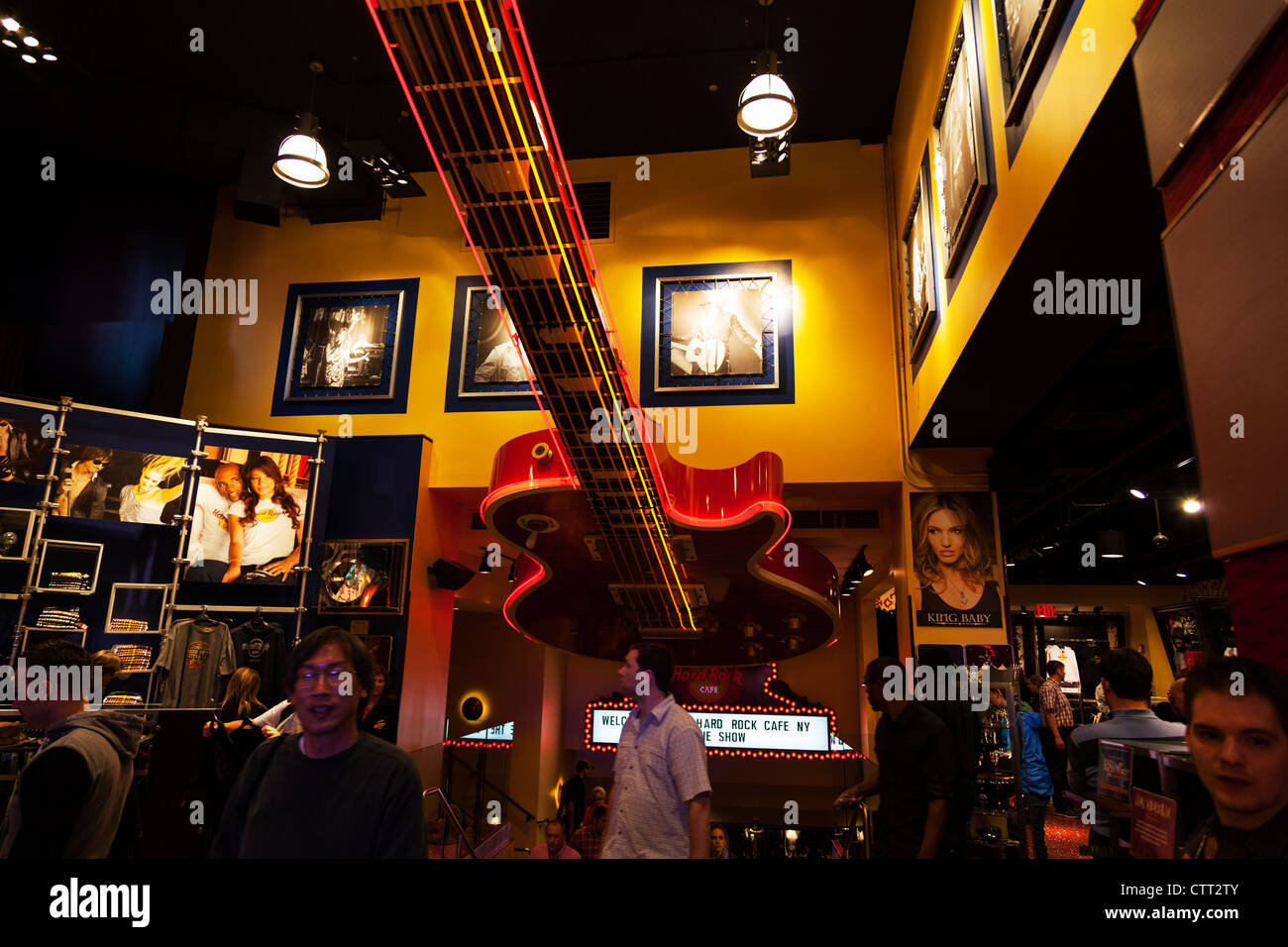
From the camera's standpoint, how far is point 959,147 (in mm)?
4914

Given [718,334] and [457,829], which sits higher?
[718,334]

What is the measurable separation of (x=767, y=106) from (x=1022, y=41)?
2199 millimetres

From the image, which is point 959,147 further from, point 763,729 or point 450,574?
point 763,729

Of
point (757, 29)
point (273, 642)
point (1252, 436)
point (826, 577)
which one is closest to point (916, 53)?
point (757, 29)

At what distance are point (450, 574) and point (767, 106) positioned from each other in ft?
17.8

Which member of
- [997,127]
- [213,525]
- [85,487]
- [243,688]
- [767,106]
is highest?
[767,106]

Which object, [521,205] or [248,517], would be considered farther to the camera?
[248,517]

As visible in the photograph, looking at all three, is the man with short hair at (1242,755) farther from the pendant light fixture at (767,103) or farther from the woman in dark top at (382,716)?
the woman in dark top at (382,716)

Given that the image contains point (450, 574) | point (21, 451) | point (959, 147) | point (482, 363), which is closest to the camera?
point (959, 147)

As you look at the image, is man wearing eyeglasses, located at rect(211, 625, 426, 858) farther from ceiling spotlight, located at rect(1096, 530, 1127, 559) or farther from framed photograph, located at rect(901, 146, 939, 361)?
ceiling spotlight, located at rect(1096, 530, 1127, 559)

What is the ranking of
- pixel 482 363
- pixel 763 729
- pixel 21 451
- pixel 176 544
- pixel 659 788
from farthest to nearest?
pixel 763 729
pixel 482 363
pixel 176 544
pixel 21 451
pixel 659 788

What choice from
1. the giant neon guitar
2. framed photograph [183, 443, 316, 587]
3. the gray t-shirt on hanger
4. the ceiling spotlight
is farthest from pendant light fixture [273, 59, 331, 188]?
the ceiling spotlight

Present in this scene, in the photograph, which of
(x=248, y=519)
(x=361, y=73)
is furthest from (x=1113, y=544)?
(x=361, y=73)
